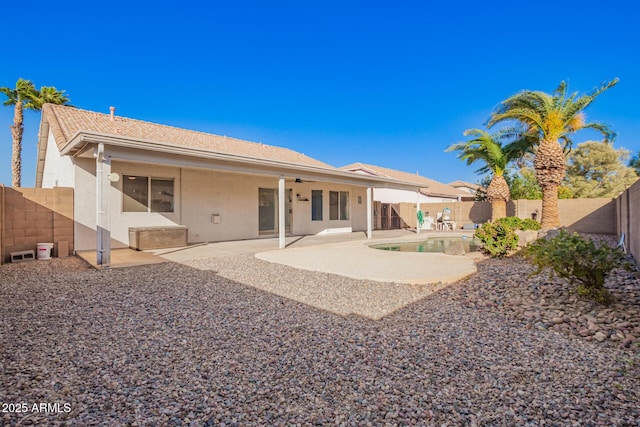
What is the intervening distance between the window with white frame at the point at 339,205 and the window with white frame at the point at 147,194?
319 inches

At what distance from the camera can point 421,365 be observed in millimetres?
2955

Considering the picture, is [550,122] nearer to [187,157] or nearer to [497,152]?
[497,152]

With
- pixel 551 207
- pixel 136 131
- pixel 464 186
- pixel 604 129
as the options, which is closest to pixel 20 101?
pixel 136 131

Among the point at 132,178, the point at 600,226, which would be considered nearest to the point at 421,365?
the point at 132,178

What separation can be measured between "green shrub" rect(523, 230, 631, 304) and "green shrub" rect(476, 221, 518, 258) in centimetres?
461

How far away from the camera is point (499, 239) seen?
903 cm

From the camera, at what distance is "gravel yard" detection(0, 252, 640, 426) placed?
2254 millimetres

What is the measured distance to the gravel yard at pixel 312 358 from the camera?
2.25 metres

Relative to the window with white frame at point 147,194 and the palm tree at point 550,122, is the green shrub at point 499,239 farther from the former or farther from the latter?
the window with white frame at point 147,194

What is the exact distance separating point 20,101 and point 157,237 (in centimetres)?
1608

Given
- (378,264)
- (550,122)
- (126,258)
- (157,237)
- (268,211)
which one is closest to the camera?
(378,264)

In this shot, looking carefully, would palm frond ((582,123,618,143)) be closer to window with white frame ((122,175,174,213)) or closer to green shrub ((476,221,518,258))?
green shrub ((476,221,518,258))

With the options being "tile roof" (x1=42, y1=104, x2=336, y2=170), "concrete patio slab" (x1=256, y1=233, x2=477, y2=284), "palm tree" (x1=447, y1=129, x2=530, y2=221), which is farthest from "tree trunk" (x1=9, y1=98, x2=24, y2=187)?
"palm tree" (x1=447, y1=129, x2=530, y2=221)

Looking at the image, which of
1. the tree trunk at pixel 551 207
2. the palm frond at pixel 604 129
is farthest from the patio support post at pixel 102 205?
the palm frond at pixel 604 129
